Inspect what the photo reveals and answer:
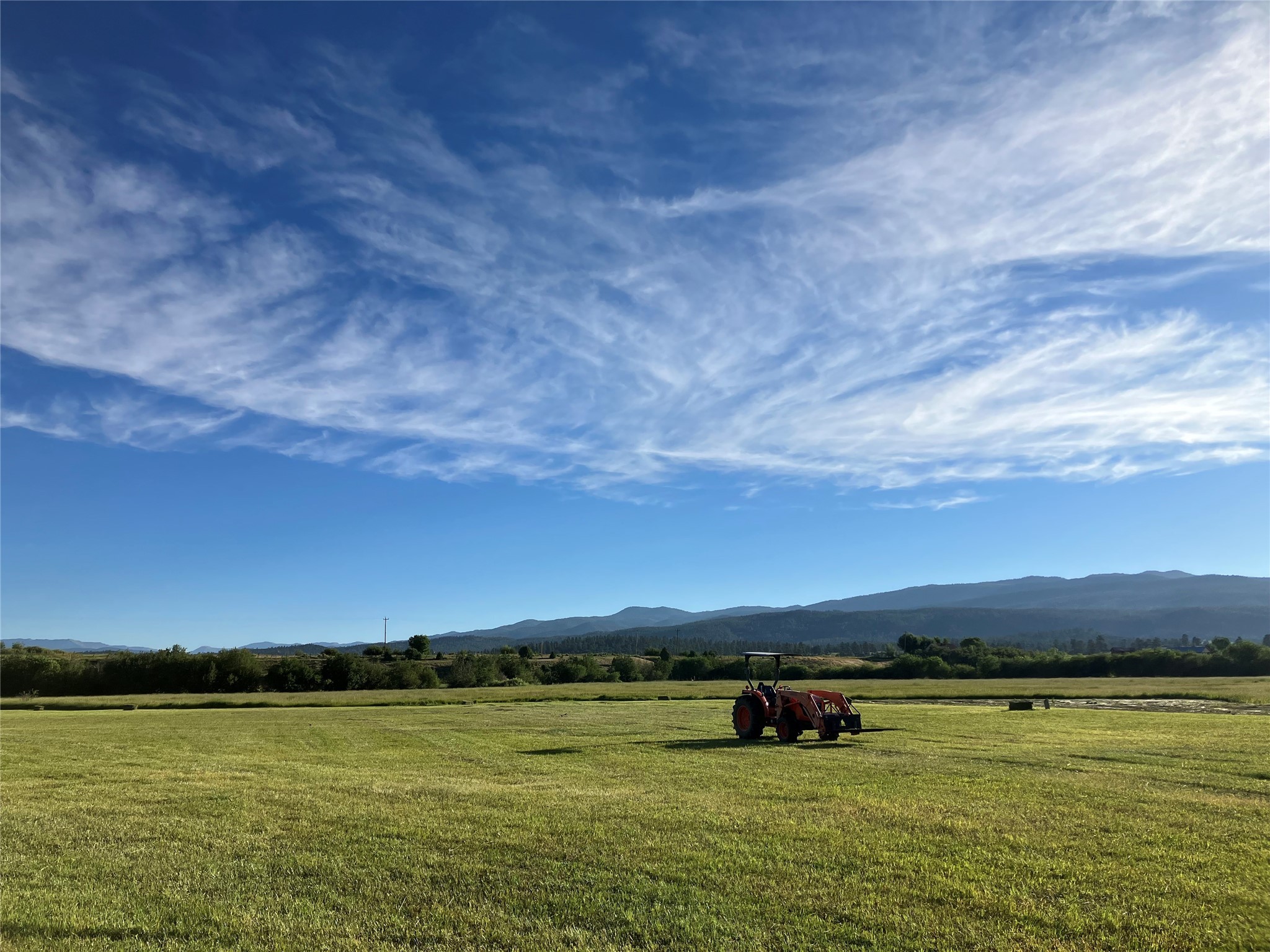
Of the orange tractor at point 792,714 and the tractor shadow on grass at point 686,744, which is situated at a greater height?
the orange tractor at point 792,714

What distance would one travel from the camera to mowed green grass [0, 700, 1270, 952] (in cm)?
676

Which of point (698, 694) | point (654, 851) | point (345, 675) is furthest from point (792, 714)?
point (345, 675)

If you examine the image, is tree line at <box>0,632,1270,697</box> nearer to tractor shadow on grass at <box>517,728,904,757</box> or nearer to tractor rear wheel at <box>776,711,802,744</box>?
tractor shadow on grass at <box>517,728,904,757</box>

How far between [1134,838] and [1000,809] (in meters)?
2.03

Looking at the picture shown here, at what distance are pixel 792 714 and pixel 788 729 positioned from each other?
0.43 metres

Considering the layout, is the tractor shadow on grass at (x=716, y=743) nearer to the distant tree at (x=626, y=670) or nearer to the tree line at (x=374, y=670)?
the tree line at (x=374, y=670)

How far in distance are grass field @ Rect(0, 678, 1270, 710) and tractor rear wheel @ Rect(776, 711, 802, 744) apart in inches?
1479

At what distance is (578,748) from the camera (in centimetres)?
2145

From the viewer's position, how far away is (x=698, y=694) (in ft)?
220

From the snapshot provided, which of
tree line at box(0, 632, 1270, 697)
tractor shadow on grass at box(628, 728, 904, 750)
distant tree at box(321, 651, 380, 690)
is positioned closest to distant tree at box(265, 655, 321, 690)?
tree line at box(0, 632, 1270, 697)

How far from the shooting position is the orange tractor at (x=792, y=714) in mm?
21781

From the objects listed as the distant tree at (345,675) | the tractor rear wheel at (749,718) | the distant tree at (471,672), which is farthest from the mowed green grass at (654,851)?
the distant tree at (471,672)

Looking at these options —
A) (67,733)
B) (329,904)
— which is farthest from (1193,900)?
(67,733)

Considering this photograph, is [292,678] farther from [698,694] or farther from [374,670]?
[698,694]
